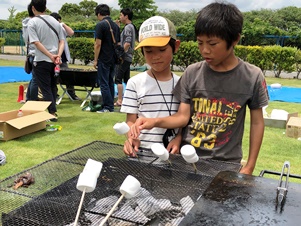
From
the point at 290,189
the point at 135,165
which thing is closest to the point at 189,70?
the point at 135,165

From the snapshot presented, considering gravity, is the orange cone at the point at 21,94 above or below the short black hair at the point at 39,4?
below

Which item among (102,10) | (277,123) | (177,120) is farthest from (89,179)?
(102,10)

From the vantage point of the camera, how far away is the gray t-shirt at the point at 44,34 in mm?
4973

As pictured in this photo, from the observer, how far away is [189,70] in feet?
6.16

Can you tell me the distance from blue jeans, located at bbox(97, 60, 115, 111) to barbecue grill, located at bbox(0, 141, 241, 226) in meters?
4.16

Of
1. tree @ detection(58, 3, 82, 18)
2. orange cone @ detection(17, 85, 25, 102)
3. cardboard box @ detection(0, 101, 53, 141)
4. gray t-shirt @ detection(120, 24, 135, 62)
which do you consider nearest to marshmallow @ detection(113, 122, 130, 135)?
cardboard box @ detection(0, 101, 53, 141)

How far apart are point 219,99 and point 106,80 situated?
452 cm

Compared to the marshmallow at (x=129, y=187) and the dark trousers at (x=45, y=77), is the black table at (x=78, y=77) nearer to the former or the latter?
the dark trousers at (x=45, y=77)

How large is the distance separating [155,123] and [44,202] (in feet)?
2.07

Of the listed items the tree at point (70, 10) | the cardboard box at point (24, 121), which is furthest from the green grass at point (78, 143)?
the tree at point (70, 10)

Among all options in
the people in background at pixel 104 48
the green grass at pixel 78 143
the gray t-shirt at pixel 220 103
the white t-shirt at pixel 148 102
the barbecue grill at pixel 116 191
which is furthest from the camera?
the people in background at pixel 104 48

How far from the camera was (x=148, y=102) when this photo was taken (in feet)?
6.63

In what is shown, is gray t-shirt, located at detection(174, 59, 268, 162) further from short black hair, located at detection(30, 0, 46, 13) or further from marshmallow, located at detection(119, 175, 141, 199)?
short black hair, located at detection(30, 0, 46, 13)

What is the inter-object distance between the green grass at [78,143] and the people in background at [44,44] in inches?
20.1
